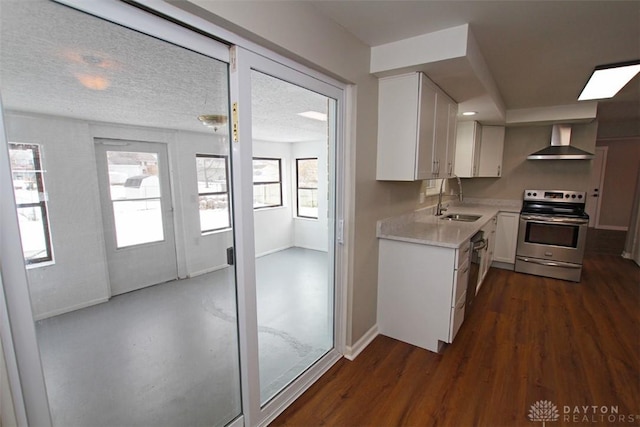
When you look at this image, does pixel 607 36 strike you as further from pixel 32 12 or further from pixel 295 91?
pixel 32 12

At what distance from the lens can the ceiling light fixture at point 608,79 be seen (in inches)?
100

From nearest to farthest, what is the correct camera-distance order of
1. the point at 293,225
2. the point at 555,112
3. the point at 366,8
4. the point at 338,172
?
the point at 366,8
the point at 338,172
the point at 555,112
the point at 293,225

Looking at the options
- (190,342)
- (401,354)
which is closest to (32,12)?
(190,342)

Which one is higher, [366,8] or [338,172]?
[366,8]

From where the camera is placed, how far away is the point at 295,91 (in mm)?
2021

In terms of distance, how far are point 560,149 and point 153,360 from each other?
5.44 m

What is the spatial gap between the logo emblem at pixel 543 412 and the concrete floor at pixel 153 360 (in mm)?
1517

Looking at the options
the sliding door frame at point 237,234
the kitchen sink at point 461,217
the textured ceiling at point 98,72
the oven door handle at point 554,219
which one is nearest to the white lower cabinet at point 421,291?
the sliding door frame at point 237,234

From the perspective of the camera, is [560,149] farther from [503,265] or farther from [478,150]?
[503,265]

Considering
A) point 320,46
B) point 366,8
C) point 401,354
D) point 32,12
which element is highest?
point 366,8

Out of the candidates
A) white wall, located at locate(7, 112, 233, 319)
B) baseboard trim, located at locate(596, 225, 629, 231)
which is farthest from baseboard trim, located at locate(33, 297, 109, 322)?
baseboard trim, located at locate(596, 225, 629, 231)

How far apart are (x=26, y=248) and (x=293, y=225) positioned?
5007 millimetres

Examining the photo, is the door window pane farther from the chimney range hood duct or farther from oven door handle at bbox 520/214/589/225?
the chimney range hood duct

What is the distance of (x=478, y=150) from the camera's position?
4473 millimetres
